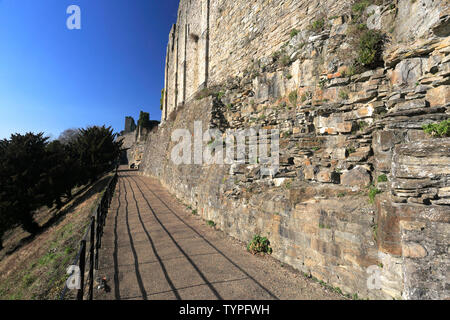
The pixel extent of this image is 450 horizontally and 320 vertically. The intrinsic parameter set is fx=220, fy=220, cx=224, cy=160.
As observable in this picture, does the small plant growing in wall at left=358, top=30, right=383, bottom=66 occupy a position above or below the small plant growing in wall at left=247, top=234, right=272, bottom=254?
above

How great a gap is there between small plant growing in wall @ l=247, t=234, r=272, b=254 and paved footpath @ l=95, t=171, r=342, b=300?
6.1 inches

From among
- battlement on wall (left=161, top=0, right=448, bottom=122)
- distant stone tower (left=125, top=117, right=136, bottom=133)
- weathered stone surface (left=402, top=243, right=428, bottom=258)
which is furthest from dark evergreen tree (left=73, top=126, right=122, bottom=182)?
distant stone tower (left=125, top=117, right=136, bottom=133)

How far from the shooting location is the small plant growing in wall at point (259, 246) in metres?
4.49

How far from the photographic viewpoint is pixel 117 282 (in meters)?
3.42

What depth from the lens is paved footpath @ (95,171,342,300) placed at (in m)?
3.18

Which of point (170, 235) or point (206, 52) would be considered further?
point (206, 52)

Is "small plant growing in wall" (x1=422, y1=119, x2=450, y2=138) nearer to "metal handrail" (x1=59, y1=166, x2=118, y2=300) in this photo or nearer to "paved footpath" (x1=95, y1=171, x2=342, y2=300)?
"paved footpath" (x1=95, y1=171, x2=342, y2=300)

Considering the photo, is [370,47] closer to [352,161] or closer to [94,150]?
[352,161]

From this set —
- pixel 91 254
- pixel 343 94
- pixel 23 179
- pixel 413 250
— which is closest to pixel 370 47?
pixel 343 94
